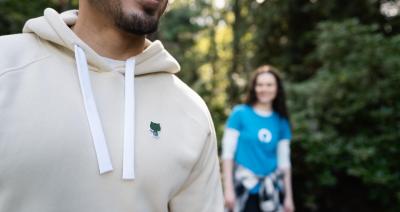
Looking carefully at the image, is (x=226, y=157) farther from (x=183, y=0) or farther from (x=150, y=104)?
(x=183, y=0)

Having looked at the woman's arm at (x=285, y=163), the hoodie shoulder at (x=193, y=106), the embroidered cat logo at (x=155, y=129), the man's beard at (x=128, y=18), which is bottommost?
the woman's arm at (x=285, y=163)

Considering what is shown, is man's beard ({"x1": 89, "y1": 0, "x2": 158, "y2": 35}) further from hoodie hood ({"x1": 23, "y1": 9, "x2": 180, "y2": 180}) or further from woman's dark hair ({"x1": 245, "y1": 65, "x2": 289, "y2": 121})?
woman's dark hair ({"x1": 245, "y1": 65, "x2": 289, "y2": 121})

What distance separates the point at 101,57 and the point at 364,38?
5.84 m

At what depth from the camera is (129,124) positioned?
1.54 meters

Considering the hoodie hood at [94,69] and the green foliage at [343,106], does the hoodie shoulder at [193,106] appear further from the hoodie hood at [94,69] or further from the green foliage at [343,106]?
the green foliage at [343,106]

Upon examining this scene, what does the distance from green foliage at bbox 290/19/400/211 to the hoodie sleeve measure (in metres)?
4.61

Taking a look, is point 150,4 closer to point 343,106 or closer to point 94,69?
point 94,69

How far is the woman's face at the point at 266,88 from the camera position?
4.84 meters

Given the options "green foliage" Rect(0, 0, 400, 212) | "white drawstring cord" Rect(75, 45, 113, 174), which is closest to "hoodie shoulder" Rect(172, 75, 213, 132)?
"white drawstring cord" Rect(75, 45, 113, 174)

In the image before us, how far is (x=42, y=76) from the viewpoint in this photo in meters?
1.46

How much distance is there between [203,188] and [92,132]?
1.66ft

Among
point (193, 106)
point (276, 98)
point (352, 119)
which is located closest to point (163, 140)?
point (193, 106)

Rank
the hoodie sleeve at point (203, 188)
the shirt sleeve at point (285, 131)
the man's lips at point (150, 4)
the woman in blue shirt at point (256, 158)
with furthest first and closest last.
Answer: the shirt sleeve at point (285, 131)
the woman in blue shirt at point (256, 158)
the hoodie sleeve at point (203, 188)
the man's lips at point (150, 4)

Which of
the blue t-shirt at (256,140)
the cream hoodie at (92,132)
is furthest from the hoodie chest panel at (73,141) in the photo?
the blue t-shirt at (256,140)
